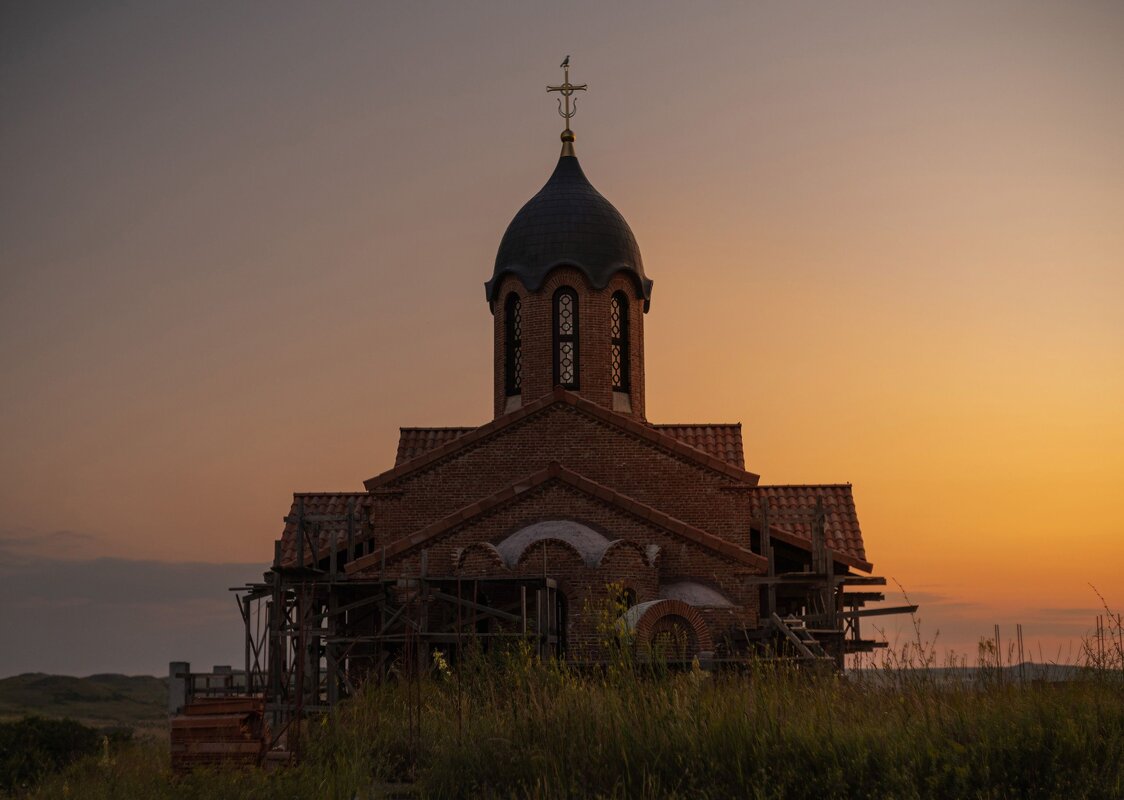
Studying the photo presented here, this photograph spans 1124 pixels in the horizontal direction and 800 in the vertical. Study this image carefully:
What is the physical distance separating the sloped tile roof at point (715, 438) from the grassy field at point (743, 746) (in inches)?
639

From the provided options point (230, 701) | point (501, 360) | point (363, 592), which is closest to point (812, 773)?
point (230, 701)

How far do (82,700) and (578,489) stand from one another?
42.8 m

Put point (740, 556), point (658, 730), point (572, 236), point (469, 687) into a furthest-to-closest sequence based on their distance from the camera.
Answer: point (572, 236)
point (740, 556)
point (469, 687)
point (658, 730)

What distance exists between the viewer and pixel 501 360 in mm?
30141

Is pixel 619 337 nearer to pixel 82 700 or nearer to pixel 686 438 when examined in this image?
pixel 686 438

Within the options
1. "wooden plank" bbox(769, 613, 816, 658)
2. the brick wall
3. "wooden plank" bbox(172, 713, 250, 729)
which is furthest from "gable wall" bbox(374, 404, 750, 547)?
"wooden plank" bbox(172, 713, 250, 729)

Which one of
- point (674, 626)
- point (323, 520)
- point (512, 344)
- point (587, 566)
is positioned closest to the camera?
point (674, 626)

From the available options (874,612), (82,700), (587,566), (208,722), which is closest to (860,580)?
(874,612)

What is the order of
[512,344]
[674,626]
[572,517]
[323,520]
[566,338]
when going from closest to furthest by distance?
1. [674,626]
2. [572,517]
3. [323,520]
4. [566,338]
5. [512,344]

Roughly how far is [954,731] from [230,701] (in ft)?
28.3

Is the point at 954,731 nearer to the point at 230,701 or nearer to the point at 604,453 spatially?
the point at 230,701

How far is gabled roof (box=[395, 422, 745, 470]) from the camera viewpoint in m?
29.8

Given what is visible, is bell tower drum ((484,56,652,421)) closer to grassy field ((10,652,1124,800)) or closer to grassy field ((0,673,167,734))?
grassy field ((10,652,1124,800))

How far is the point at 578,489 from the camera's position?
24172 mm
